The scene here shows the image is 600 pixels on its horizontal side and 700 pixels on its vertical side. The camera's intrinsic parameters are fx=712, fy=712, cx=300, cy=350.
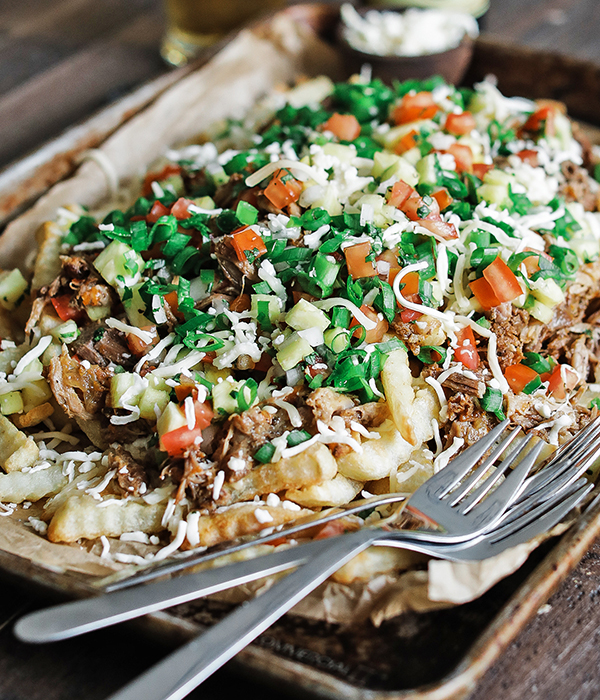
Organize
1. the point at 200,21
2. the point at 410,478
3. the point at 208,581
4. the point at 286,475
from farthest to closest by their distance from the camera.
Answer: the point at 200,21 → the point at 410,478 → the point at 286,475 → the point at 208,581

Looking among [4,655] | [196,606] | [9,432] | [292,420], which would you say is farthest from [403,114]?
[4,655]

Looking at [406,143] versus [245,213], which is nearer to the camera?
[245,213]

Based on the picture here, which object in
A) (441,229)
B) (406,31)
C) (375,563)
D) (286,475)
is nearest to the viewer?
(375,563)

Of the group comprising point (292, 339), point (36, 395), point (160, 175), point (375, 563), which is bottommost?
point (375, 563)

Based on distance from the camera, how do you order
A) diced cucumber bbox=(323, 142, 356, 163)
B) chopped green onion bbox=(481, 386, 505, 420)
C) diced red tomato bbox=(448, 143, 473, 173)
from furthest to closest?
1. diced red tomato bbox=(448, 143, 473, 173)
2. diced cucumber bbox=(323, 142, 356, 163)
3. chopped green onion bbox=(481, 386, 505, 420)

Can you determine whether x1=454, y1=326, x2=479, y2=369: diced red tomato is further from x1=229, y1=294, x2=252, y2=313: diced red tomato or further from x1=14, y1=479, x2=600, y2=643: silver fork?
x1=229, y1=294, x2=252, y2=313: diced red tomato

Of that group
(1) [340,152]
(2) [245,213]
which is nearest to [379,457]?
(2) [245,213]

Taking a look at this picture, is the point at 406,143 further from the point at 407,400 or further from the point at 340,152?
the point at 407,400

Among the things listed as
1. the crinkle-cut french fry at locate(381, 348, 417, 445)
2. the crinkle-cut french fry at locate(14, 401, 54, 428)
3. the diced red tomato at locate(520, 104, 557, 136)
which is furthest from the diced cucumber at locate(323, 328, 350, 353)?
the diced red tomato at locate(520, 104, 557, 136)

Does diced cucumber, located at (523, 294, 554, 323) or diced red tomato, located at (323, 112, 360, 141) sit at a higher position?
diced red tomato, located at (323, 112, 360, 141)
